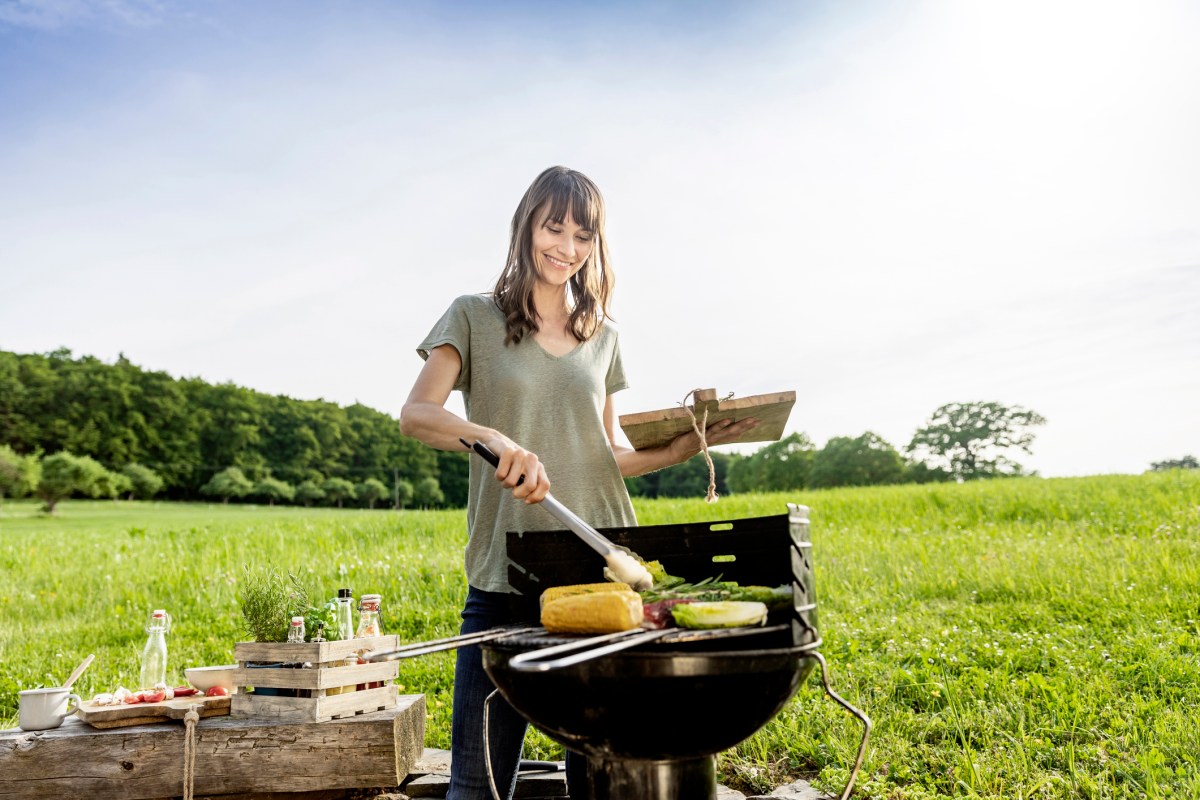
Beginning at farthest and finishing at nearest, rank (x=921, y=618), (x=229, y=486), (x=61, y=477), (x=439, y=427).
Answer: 1. (x=229, y=486)
2. (x=61, y=477)
3. (x=921, y=618)
4. (x=439, y=427)

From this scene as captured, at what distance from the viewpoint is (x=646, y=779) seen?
5.76 feet

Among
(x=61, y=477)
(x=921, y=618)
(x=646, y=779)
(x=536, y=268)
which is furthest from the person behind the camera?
(x=61, y=477)

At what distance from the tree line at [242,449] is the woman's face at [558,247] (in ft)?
120

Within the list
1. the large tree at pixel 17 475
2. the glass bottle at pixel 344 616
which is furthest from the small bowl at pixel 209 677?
the large tree at pixel 17 475

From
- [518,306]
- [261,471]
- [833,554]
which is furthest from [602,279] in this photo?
[261,471]

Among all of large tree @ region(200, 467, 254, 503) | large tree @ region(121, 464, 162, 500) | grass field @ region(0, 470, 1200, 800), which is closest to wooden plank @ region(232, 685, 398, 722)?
grass field @ region(0, 470, 1200, 800)

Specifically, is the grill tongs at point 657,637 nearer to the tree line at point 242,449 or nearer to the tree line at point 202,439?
the tree line at point 242,449

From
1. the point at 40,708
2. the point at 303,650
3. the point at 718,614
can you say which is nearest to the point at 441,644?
the point at 718,614

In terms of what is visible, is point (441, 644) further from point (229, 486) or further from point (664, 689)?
point (229, 486)

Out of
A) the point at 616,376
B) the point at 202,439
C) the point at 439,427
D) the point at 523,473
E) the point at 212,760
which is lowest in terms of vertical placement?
the point at 212,760

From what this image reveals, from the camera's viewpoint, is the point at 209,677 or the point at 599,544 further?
the point at 209,677

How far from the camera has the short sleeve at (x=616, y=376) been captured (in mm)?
2725

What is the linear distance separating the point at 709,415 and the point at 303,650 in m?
2.05

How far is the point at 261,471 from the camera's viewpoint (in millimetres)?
51812
